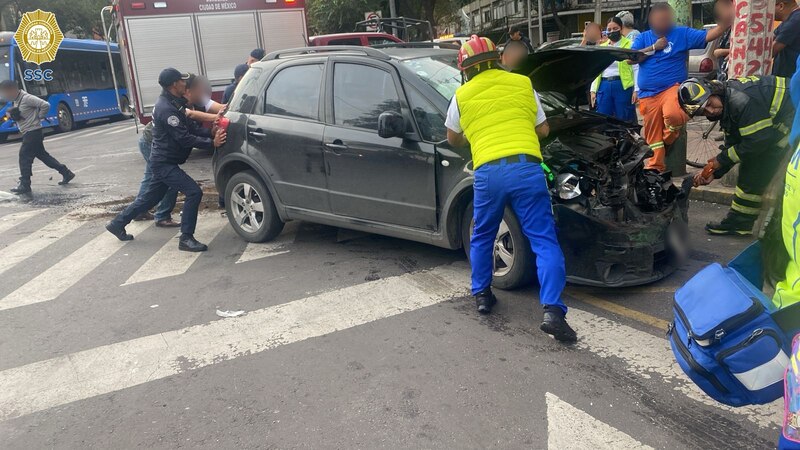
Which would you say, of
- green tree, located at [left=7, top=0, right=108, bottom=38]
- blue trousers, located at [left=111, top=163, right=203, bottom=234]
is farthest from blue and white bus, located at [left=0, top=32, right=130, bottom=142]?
green tree, located at [left=7, top=0, right=108, bottom=38]

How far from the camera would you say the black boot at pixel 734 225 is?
548cm

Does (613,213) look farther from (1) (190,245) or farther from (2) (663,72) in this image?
(1) (190,245)

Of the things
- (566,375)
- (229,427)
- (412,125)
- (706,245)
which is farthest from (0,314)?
(706,245)

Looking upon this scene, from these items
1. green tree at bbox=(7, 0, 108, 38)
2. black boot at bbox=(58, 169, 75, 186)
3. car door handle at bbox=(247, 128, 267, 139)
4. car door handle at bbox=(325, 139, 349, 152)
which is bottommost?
black boot at bbox=(58, 169, 75, 186)

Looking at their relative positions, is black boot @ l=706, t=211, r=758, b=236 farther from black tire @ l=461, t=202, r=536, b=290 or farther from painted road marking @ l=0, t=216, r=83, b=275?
painted road marking @ l=0, t=216, r=83, b=275

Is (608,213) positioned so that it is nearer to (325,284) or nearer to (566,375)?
(566,375)

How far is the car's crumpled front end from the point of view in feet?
13.7

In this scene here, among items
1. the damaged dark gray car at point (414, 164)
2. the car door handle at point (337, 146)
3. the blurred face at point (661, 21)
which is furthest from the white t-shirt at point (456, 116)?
the blurred face at point (661, 21)

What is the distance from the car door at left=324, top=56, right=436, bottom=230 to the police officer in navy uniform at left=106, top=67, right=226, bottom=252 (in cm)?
150

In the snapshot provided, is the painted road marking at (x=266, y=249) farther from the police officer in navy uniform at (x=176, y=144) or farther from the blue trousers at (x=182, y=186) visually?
the blue trousers at (x=182, y=186)

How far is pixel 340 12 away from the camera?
79.9ft

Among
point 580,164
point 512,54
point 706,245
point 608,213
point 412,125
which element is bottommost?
point 706,245

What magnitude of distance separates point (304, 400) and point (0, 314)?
3241 mm

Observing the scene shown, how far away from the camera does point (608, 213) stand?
426 centimetres
